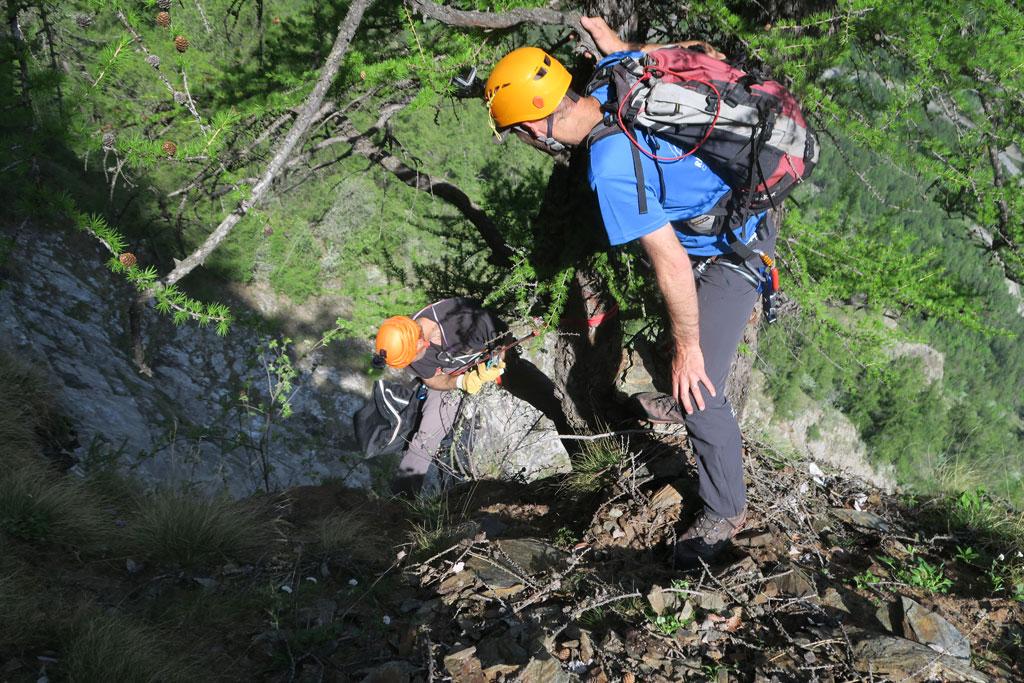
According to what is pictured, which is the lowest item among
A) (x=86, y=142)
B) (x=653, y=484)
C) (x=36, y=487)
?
(x=653, y=484)

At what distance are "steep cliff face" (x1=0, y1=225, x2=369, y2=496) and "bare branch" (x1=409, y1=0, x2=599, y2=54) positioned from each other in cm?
337

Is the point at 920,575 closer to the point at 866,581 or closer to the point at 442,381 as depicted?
the point at 866,581

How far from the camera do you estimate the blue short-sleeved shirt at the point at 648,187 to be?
2.36m

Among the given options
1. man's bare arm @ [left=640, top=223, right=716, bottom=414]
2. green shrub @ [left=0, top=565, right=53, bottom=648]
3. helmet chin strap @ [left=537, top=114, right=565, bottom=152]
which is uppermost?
helmet chin strap @ [left=537, top=114, right=565, bottom=152]

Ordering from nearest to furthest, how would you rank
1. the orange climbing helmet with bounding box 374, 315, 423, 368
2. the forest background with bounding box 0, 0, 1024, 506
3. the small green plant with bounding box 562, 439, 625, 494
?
the forest background with bounding box 0, 0, 1024, 506
the small green plant with bounding box 562, 439, 625, 494
the orange climbing helmet with bounding box 374, 315, 423, 368

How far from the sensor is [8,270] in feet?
26.3

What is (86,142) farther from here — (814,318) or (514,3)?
(814,318)

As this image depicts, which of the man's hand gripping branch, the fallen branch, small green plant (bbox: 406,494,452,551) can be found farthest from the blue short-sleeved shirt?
the fallen branch

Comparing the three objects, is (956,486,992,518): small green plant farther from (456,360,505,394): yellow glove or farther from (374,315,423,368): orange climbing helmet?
(374,315,423,368): orange climbing helmet

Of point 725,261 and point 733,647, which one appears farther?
point 725,261

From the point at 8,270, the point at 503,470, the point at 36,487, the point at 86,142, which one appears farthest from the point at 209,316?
the point at 8,270

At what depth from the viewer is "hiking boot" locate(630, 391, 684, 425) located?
3.60m

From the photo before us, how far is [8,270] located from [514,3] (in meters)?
8.41

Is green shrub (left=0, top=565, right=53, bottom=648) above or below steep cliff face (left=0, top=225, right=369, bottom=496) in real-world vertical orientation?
above
